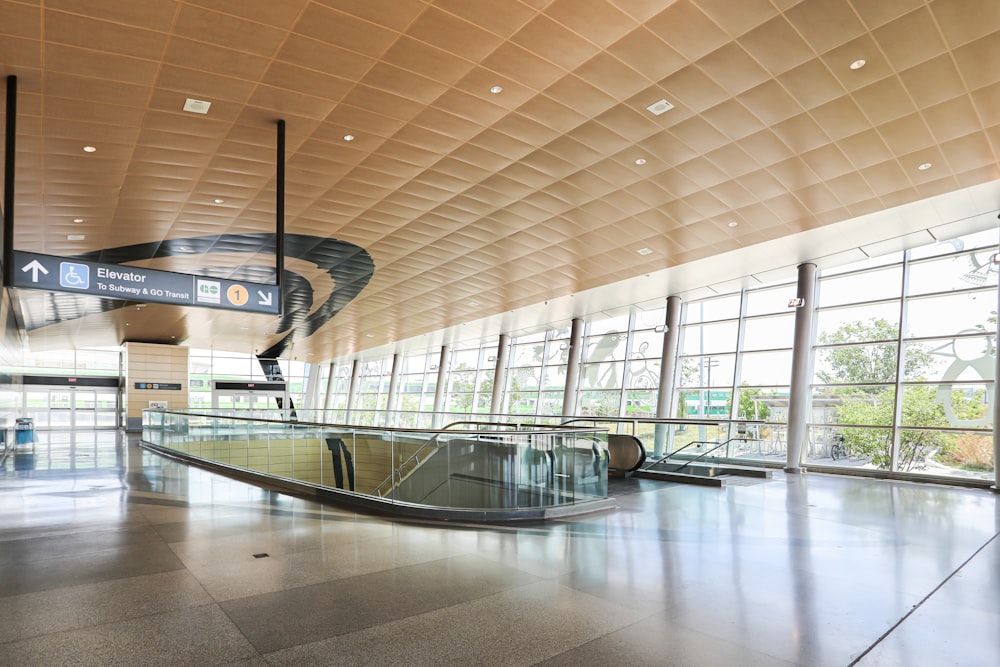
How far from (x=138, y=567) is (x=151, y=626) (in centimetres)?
171

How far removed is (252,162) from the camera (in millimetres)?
9477

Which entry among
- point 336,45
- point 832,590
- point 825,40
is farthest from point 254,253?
point 832,590

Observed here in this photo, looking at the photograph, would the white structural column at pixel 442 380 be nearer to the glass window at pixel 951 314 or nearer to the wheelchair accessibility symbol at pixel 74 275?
the glass window at pixel 951 314

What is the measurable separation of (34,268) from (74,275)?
15.6 inches

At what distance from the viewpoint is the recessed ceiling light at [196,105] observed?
7.48 meters

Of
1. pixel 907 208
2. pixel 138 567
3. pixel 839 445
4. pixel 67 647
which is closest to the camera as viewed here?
pixel 67 647

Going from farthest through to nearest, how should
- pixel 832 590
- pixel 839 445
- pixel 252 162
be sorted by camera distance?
1. pixel 839 445
2. pixel 252 162
3. pixel 832 590

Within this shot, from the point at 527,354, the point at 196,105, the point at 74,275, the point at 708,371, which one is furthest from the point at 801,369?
the point at 74,275

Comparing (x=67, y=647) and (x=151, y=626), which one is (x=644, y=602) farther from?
(x=67, y=647)

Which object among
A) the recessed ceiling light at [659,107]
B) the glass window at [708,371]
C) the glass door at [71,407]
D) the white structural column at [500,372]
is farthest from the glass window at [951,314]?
the glass door at [71,407]

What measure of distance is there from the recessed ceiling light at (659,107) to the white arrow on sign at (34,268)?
797cm

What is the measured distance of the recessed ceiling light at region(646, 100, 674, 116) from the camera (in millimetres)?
7910

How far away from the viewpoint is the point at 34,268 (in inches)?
279

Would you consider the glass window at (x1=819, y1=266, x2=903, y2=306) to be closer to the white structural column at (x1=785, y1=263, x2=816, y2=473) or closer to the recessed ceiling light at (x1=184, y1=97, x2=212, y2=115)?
the white structural column at (x1=785, y1=263, x2=816, y2=473)
